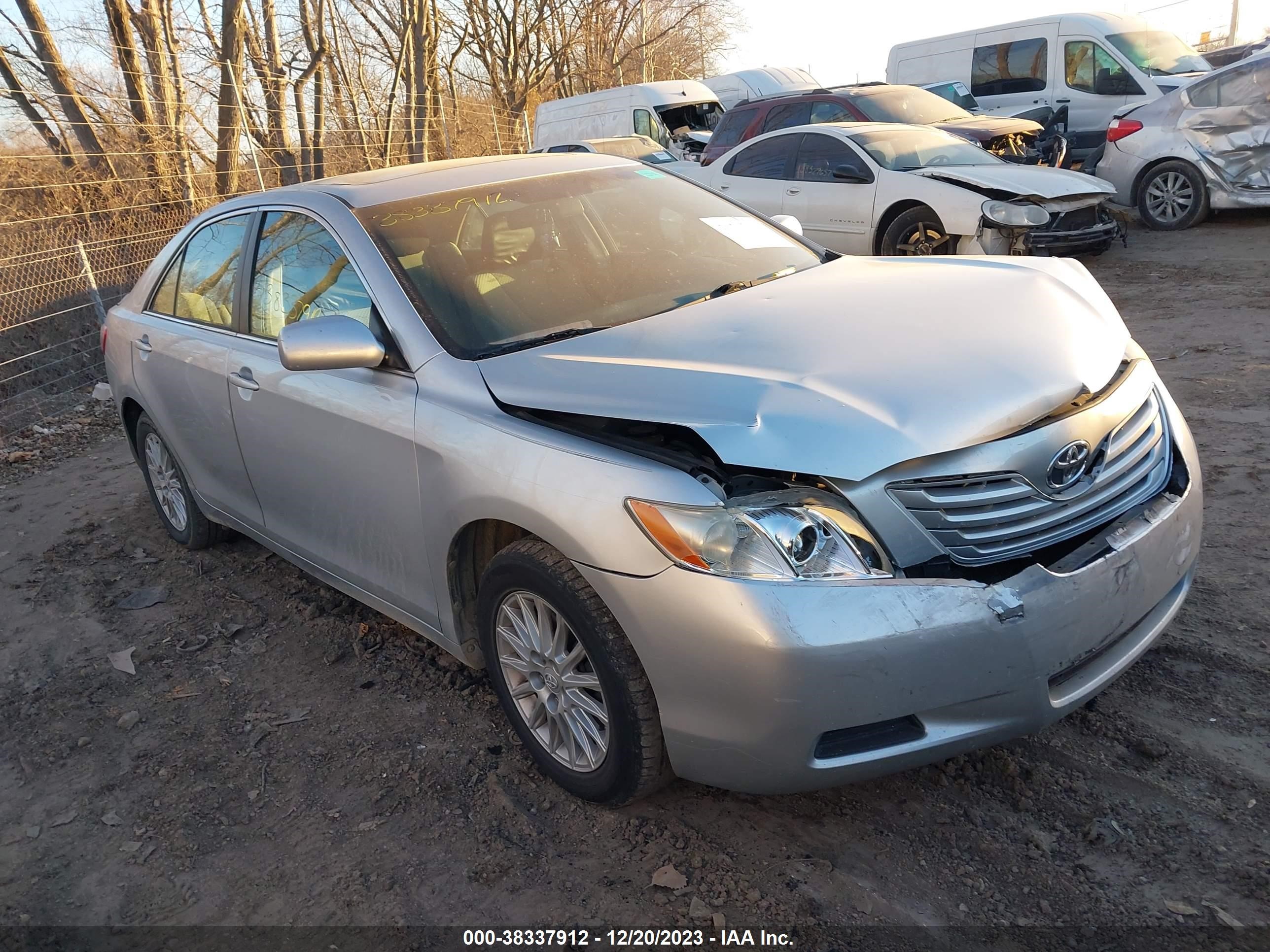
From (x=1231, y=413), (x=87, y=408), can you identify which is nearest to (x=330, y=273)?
(x=1231, y=413)

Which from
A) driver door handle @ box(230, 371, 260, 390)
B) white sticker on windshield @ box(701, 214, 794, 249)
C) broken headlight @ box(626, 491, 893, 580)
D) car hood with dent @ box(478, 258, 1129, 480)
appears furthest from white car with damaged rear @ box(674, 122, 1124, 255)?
broken headlight @ box(626, 491, 893, 580)

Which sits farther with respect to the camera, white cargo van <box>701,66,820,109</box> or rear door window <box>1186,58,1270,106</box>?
white cargo van <box>701,66,820,109</box>

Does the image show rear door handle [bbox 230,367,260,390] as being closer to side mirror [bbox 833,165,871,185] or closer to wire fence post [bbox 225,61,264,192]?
side mirror [bbox 833,165,871,185]

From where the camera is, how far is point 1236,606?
3.36 m

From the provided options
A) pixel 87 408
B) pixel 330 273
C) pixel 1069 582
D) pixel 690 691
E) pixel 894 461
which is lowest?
pixel 87 408

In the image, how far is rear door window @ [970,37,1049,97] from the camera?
14453mm

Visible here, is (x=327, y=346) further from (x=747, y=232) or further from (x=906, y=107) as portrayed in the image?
(x=906, y=107)

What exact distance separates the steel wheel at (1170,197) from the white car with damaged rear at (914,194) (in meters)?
0.93

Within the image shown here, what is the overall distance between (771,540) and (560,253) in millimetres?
1633

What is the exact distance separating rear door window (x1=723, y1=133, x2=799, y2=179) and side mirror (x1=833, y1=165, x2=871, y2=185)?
0.63 m

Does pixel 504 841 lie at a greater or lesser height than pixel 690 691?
lesser

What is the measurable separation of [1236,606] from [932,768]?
4.57 feet

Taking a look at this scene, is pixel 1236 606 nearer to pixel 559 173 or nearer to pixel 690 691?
pixel 690 691

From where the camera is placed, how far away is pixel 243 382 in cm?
379
